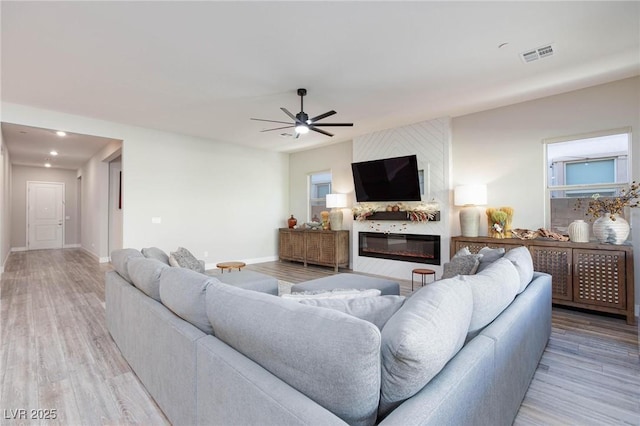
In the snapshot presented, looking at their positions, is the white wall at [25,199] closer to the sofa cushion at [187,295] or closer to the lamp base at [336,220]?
the lamp base at [336,220]

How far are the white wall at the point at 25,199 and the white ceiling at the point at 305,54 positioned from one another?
274 inches

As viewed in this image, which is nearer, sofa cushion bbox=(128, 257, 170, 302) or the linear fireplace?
sofa cushion bbox=(128, 257, 170, 302)

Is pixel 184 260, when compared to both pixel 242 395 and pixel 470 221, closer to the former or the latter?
pixel 242 395

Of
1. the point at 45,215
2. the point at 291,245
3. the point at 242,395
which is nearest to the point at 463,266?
the point at 242,395

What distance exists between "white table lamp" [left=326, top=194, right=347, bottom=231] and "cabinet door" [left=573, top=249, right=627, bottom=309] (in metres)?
3.91

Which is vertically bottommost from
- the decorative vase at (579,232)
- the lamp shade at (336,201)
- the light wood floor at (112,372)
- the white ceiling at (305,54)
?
the light wood floor at (112,372)

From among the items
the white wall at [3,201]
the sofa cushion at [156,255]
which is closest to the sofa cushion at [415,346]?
the sofa cushion at [156,255]

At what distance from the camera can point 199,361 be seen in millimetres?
1374

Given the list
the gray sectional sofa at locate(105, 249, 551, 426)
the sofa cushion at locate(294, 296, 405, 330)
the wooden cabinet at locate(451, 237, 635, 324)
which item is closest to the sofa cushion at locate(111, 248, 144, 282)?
the gray sectional sofa at locate(105, 249, 551, 426)

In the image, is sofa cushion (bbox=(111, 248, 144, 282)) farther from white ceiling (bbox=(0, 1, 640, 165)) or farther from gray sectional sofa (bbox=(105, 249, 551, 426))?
white ceiling (bbox=(0, 1, 640, 165))

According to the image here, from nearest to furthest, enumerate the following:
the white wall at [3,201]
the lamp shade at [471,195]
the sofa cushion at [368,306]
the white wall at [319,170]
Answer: the sofa cushion at [368,306] → the lamp shade at [471,195] → the white wall at [3,201] → the white wall at [319,170]

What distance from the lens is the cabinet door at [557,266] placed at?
12.2ft

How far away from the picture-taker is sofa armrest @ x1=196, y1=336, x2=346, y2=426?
0.91 m

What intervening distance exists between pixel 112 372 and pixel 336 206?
484 cm
